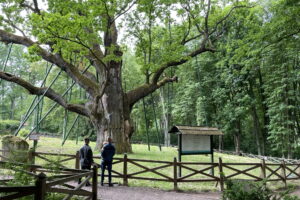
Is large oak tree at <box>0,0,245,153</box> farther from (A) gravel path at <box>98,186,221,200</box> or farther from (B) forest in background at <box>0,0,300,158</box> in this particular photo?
(A) gravel path at <box>98,186,221,200</box>

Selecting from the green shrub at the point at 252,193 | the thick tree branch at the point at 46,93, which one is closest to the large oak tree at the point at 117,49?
the thick tree branch at the point at 46,93

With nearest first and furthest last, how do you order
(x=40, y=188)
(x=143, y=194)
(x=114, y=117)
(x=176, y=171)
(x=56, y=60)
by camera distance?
1. (x=40, y=188)
2. (x=143, y=194)
3. (x=176, y=171)
4. (x=114, y=117)
5. (x=56, y=60)

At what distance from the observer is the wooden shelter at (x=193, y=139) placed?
9.24 m

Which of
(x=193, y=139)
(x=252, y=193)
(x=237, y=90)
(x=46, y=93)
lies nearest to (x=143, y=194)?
(x=193, y=139)

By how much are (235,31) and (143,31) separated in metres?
16.4

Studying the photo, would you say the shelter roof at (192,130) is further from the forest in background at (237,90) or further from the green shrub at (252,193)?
the green shrub at (252,193)

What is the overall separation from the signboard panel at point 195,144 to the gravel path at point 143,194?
192 centimetres

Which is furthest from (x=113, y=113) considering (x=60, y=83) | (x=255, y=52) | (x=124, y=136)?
(x=60, y=83)

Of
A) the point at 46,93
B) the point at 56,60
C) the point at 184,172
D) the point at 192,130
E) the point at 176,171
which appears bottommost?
the point at 184,172

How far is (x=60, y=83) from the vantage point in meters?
32.5

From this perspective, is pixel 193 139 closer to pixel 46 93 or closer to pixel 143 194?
pixel 143 194

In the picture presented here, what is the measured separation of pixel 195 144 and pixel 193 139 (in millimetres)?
231

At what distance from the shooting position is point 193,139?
9.57 m

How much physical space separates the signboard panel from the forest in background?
4684 millimetres
